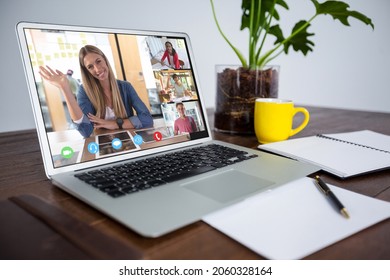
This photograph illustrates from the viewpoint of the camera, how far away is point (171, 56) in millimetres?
776

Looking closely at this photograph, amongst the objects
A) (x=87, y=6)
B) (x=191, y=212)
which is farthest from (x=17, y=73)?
(x=191, y=212)

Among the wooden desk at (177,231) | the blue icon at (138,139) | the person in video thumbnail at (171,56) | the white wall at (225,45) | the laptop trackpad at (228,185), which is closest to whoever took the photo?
the wooden desk at (177,231)

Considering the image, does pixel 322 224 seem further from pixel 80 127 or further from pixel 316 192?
pixel 80 127

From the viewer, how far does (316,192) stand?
50 cm

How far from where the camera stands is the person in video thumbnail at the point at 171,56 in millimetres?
768

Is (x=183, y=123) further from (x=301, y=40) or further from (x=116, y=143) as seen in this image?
(x=301, y=40)

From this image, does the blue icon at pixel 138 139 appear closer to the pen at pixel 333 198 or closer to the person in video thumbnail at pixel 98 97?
the person in video thumbnail at pixel 98 97

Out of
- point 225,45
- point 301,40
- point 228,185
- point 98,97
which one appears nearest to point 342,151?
point 228,185

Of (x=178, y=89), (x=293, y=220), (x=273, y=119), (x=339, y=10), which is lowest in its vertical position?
(x=293, y=220)

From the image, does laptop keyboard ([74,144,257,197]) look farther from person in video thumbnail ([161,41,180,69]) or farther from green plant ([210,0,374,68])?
green plant ([210,0,374,68])

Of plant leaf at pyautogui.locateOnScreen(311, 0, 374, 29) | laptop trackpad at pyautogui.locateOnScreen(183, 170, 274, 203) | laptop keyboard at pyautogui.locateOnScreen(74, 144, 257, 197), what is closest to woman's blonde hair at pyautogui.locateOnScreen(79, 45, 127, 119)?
laptop keyboard at pyautogui.locateOnScreen(74, 144, 257, 197)

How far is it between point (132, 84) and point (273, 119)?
368 millimetres

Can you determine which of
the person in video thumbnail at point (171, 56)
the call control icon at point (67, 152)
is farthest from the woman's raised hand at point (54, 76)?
the person in video thumbnail at point (171, 56)
